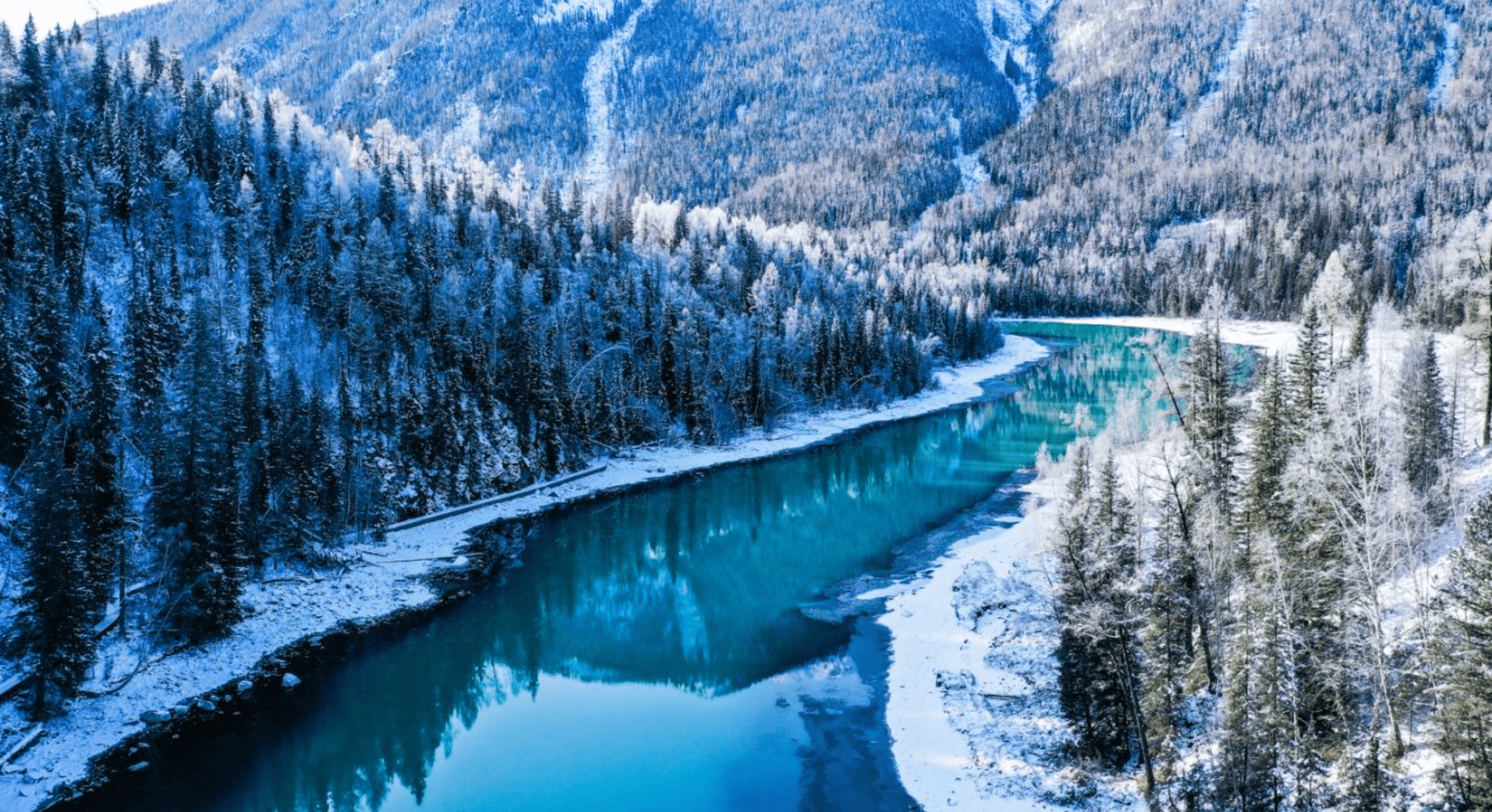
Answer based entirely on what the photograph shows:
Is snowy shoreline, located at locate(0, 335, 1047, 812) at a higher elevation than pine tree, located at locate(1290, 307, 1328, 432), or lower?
lower

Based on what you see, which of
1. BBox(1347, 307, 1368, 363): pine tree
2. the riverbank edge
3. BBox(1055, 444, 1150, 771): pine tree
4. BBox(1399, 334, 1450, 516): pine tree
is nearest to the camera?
BBox(1055, 444, 1150, 771): pine tree

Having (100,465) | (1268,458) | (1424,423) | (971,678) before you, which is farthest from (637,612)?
(1424,423)

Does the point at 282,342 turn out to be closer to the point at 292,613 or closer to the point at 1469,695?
the point at 292,613

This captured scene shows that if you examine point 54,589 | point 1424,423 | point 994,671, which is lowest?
point 994,671

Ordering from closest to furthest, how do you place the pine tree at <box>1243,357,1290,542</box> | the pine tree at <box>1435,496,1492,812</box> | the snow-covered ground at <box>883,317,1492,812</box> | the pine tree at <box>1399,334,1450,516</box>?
the pine tree at <box>1435,496,1492,812</box>, the snow-covered ground at <box>883,317,1492,812</box>, the pine tree at <box>1243,357,1290,542</box>, the pine tree at <box>1399,334,1450,516</box>

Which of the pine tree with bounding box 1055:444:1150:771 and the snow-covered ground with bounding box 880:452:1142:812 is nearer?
the pine tree with bounding box 1055:444:1150:771

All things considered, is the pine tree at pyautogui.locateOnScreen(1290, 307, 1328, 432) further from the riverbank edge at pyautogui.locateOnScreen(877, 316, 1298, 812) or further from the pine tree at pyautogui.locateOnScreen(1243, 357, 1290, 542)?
the riverbank edge at pyautogui.locateOnScreen(877, 316, 1298, 812)

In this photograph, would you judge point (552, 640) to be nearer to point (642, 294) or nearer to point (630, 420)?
point (630, 420)

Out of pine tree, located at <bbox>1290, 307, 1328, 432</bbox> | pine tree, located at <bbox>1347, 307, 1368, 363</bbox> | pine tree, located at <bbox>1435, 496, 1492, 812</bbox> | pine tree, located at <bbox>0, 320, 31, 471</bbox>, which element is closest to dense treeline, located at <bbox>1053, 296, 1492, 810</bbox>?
pine tree, located at <bbox>1435, 496, 1492, 812</bbox>
